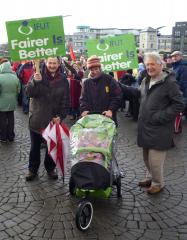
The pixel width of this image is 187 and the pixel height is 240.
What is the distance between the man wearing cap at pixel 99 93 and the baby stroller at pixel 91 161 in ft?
1.46

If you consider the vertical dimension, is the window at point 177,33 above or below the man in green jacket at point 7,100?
above

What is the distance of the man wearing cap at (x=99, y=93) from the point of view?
506 cm

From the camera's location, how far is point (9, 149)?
24.1 feet

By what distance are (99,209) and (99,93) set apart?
1708mm

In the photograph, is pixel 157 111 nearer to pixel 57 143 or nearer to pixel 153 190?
pixel 153 190

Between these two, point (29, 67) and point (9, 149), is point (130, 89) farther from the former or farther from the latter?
point (29, 67)

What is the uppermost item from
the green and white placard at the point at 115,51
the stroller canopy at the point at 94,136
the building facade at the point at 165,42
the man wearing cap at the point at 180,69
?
the green and white placard at the point at 115,51

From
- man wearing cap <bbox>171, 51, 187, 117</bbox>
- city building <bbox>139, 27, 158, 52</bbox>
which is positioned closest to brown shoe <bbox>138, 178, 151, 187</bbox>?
man wearing cap <bbox>171, 51, 187, 117</bbox>

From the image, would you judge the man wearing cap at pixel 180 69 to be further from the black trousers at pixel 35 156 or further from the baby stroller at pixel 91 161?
the baby stroller at pixel 91 161

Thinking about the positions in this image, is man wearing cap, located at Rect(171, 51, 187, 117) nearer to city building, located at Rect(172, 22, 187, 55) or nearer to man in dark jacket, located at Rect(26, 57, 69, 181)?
man in dark jacket, located at Rect(26, 57, 69, 181)

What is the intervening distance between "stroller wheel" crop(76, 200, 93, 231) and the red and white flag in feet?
3.73

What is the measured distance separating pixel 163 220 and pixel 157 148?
0.99m

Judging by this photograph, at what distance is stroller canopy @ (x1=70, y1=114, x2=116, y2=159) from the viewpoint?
4289 millimetres

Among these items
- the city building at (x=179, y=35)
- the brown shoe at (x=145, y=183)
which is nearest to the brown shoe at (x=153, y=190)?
the brown shoe at (x=145, y=183)
